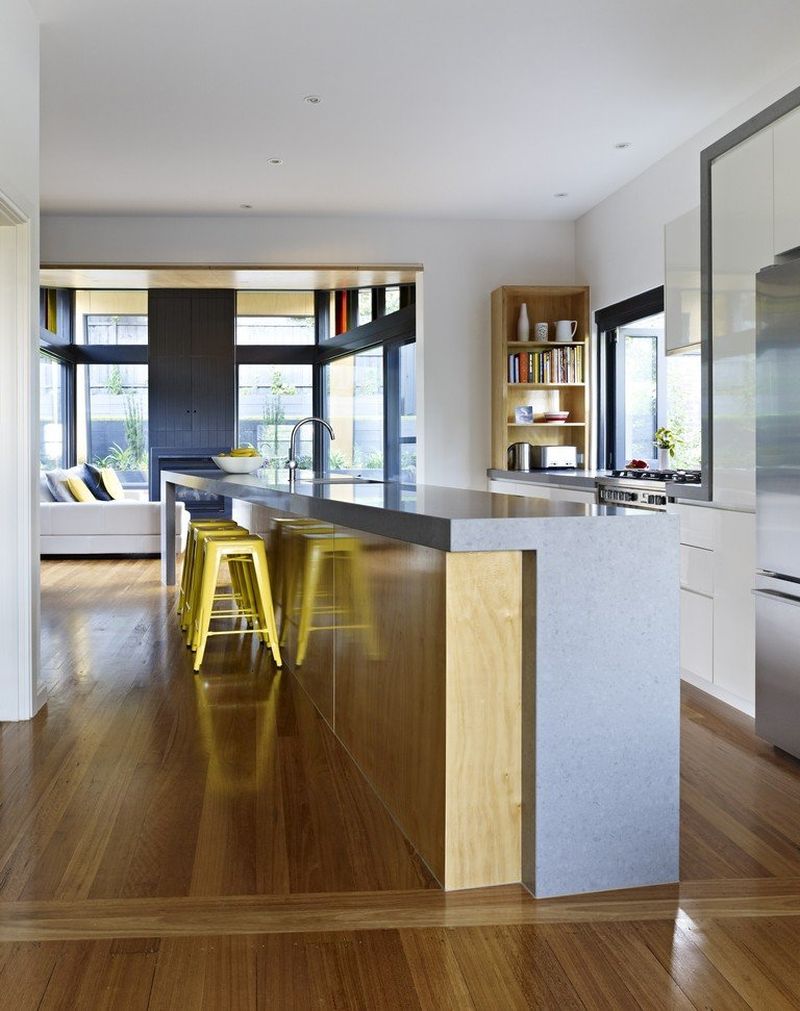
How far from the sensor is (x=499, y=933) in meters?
1.84

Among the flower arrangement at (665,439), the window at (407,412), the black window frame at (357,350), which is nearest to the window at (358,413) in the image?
the black window frame at (357,350)

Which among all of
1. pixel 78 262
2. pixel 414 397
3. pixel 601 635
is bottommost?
pixel 601 635

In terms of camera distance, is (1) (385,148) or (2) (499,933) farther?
(1) (385,148)

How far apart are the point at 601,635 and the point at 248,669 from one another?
8.38ft

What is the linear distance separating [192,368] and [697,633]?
26.7 feet

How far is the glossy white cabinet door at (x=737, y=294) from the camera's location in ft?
10.9

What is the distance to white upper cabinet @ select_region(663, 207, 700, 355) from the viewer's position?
4074 millimetres

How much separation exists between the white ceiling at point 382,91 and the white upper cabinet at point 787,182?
36.6 inches

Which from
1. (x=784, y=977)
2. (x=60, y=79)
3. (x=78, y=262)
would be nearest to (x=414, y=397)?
(x=78, y=262)

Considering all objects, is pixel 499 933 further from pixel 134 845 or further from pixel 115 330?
pixel 115 330

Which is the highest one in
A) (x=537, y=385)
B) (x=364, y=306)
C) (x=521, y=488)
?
(x=364, y=306)

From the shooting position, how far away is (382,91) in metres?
4.62

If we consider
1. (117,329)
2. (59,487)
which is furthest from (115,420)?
(59,487)

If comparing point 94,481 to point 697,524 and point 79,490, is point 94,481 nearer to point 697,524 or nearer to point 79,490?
point 79,490
